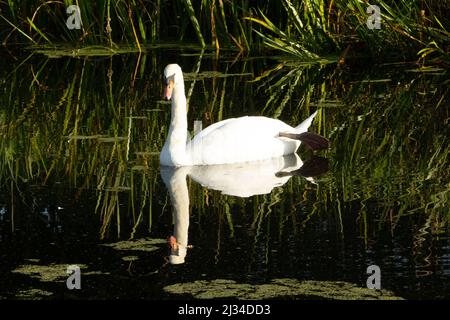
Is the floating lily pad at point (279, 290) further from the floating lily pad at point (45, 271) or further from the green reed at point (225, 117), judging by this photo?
the green reed at point (225, 117)

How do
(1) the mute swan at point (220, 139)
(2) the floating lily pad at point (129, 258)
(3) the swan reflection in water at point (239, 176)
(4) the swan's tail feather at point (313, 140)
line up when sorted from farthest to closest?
(4) the swan's tail feather at point (313, 140) → (1) the mute swan at point (220, 139) → (3) the swan reflection in water at point (239, 176) → (2) the floating lily pad at point (129, 258)

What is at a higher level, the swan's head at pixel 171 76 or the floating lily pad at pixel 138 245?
the swan's head at pixel 171 76

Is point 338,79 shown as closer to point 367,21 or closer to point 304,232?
point 367,21

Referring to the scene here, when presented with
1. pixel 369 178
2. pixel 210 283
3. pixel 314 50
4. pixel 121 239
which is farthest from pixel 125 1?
pixel 210 283

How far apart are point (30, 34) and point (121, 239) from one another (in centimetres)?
961

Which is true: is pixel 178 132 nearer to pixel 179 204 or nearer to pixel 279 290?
pixel 179 204

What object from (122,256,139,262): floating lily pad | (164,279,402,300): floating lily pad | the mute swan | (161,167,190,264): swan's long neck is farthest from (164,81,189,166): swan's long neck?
(164,279,402,300): floating lily pad

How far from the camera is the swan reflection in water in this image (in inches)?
381

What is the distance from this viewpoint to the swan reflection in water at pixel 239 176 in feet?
31.8

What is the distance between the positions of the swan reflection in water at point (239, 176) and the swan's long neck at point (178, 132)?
Result: 0.10m

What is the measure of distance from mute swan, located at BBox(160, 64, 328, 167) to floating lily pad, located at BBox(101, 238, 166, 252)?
7.58 ft

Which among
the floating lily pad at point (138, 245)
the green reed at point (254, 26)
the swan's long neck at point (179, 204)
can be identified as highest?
the green reed at point (254, 26)

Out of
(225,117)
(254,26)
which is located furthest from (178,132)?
(254,26)

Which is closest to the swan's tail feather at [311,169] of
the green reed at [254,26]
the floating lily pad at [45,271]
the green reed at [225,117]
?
the green reed at [225,117]
